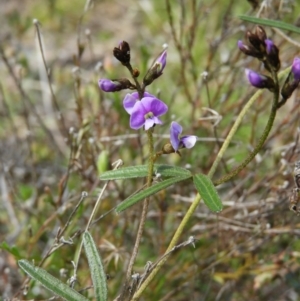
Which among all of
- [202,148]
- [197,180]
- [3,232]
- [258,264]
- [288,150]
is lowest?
[3,232]

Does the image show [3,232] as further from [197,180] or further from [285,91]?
[285,91]

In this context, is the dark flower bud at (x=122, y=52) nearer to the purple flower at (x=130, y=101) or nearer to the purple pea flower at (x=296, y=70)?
the purple flower at (x=130, y=101)

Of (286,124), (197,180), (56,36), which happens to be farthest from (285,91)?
(56,36)

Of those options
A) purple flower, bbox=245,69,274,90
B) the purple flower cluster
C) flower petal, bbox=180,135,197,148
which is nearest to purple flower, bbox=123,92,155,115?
the purple flower cluster

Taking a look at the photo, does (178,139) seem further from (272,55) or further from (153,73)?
(272,55)

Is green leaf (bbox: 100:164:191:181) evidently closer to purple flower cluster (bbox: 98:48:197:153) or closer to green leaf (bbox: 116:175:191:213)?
green leaf (bbox: 116:175:191:213)

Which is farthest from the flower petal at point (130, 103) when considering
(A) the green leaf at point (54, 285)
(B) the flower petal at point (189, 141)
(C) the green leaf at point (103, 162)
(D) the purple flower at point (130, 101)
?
(C) the green leaf at point (103, 162)
